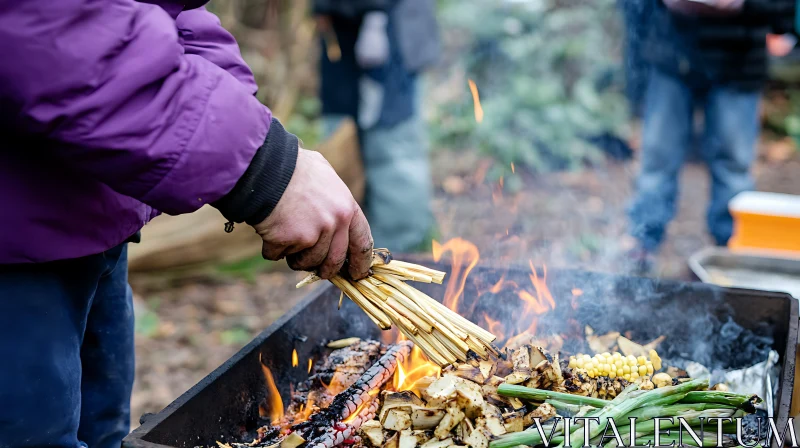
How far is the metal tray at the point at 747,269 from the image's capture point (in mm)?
3396

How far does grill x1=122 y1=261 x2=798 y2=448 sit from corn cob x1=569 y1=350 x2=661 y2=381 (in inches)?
10.7

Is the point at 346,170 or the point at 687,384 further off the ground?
the point at 687,384

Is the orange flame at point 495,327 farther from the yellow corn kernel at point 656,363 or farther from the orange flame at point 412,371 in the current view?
the yellow corn kernel at point 656,363

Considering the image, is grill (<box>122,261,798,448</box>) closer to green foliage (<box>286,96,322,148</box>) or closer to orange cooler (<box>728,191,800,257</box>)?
orange cooler (<box>728,191,800,257</box>)

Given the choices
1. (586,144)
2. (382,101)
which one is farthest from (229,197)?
(586,144)

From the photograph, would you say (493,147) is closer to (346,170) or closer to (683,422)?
(346,170)

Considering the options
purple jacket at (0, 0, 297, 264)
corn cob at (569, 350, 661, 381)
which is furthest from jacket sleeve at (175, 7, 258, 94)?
corn cob at (569, 350, 661, 381)

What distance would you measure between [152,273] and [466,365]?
140 inches

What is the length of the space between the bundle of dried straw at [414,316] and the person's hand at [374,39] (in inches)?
132

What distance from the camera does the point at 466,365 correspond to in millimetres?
2244

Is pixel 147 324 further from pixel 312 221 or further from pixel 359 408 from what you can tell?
pixel 312 221

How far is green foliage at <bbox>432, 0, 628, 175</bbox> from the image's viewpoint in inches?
283

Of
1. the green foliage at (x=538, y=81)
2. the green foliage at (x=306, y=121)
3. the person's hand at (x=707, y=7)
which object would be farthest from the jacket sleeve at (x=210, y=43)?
the green foliage at (x=538, y=81)

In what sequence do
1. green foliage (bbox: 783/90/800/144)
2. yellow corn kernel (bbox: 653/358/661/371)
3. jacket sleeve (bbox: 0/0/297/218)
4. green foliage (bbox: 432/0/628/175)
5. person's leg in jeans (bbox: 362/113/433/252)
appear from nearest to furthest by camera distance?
jacket sleeve (bbox: 0/0/297/218), yellow corn kernel (bbox: 653/358/661/371), person's leg in jeans (bbox: 362/113/433/252), green foliage (bbox: 432/0/628/175), green foliage (bbox: 783/90/800/144)
